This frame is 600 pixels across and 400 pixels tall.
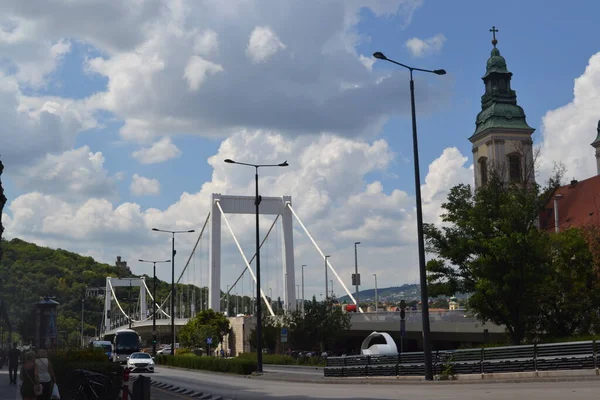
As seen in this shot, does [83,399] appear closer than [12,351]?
Yes

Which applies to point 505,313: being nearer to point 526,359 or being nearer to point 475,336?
point 526,359

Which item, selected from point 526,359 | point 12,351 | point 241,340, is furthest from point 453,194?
point 241,340

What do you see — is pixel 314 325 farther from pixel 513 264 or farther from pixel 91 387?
pixel 91 387

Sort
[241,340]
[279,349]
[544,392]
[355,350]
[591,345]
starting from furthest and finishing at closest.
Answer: [355,350] < [241,340] < [279,349] < [591,345] < [544,392]

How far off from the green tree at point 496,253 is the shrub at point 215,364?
10327 mm

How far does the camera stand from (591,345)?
23.5 metres

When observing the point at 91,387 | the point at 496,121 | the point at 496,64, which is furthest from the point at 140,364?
the point at 496,64

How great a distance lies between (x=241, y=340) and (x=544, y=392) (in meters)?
63.9

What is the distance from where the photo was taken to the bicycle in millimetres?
18797

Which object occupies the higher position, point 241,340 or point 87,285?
point 87,285

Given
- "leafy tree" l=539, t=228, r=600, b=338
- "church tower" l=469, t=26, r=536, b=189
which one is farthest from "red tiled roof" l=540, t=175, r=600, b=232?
"leafy tree" l=539, t=228, r=600, b=338

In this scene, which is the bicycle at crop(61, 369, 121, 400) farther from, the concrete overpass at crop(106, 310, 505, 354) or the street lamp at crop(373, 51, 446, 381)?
the concrete overpass at crop(106, 310, 505, 354)

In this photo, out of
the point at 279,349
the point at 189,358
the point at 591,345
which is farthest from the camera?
the point at 279,349

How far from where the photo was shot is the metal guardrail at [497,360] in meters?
23.8
